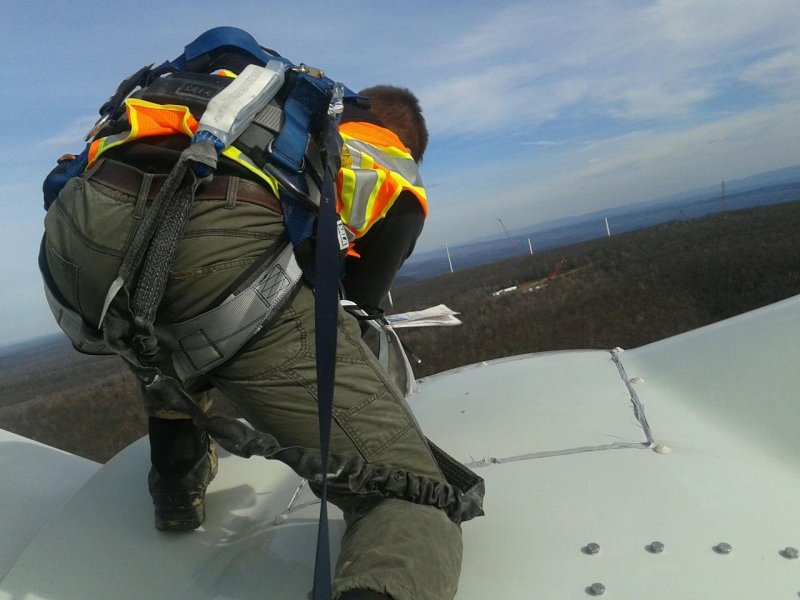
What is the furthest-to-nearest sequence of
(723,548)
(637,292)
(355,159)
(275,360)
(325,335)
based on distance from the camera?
(637,292), (355,159), (275,360), (723,548), (325,335)

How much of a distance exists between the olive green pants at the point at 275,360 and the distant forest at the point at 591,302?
6.57 feet

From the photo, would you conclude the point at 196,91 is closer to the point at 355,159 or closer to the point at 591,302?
the point at 355,159

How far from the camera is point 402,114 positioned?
2.42 metres

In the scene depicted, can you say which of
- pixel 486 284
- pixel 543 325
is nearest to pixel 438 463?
pixel 543 325

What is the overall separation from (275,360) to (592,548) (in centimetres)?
84

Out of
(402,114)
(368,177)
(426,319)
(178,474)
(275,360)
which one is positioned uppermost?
(402,114)

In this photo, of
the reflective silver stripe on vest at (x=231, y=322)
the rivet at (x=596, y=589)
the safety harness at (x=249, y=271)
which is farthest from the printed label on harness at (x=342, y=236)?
the rivet at (x=596, y=589)

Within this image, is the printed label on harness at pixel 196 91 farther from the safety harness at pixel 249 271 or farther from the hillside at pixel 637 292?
the hillside at pixel 637 292

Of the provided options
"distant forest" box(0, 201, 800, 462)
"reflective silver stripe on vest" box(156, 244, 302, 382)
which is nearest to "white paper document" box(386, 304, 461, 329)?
"distant forest" box(0, 201, 800, 462)

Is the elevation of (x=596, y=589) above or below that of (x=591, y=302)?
below

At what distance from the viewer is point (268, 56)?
1.88 m

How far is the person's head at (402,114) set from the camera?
7.85ft

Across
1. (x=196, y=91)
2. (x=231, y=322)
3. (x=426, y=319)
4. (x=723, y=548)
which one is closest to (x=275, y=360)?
(x=231, y=322)

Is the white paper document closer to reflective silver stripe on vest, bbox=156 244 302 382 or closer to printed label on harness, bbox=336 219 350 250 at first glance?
printed label on harness, bbox=336 219 350 250
